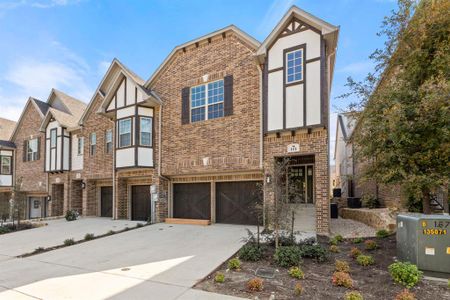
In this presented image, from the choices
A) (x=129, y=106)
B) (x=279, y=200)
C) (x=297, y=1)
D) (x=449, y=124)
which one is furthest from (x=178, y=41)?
(x=449, y=124)

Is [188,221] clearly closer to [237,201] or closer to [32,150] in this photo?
[237,201]

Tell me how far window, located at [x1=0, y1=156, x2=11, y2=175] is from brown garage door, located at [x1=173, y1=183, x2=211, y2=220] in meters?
17.7

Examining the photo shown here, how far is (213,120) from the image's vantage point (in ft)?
41.8

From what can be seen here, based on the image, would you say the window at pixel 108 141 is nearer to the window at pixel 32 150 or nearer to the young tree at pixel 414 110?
the window at pixel 32 150

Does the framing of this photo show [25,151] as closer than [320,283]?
No

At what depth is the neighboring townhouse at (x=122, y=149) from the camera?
46.5 ft

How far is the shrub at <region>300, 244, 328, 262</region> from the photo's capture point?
679 centimetres

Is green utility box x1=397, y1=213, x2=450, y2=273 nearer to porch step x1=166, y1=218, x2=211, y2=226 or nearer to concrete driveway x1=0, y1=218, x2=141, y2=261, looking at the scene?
porch step x1=166, y1=218, x2=211, y2=226

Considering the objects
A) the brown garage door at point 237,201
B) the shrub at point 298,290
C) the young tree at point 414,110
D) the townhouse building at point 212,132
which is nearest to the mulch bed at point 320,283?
the shrub at point 298,290

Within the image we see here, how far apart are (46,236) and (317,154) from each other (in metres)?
12.1

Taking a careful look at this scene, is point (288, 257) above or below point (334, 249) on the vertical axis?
above

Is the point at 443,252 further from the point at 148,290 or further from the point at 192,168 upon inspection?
the point at 192,168

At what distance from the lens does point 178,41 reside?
46.2 feet

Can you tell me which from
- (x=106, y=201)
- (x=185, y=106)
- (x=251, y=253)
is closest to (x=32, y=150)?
(x=106, y=201)
